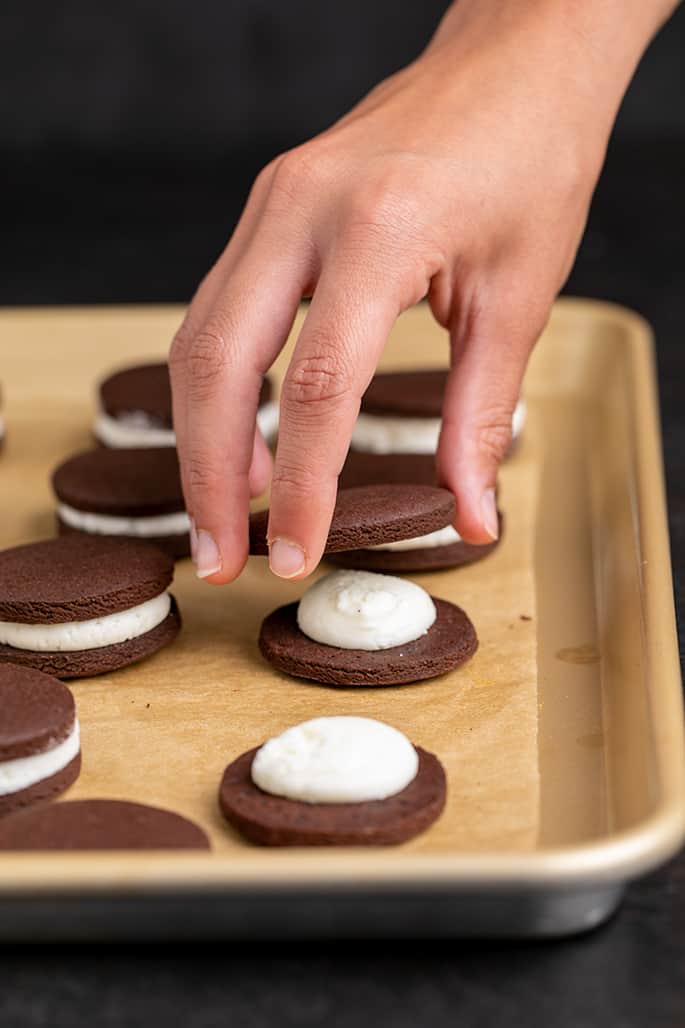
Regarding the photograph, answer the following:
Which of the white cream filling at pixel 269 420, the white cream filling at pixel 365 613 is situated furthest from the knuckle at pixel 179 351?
the white cream filling at pixel 269 420

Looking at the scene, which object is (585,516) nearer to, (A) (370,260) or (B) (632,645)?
(B) (632,645)

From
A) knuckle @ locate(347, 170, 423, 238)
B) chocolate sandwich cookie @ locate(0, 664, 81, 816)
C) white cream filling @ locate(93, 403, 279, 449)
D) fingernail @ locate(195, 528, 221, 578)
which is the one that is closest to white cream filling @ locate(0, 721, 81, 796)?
chocolate sandwich cookie @ locate(0, 664, 81, 816)

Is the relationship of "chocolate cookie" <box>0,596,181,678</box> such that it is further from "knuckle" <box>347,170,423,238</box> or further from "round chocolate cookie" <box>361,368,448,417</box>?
"round chocolate cookie" <box>361,368,448,417</box>

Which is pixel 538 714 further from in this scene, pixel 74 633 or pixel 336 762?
pixel 74 633

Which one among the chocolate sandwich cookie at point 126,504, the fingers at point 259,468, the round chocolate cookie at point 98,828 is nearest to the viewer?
the round chocolate cookie at point 98,828

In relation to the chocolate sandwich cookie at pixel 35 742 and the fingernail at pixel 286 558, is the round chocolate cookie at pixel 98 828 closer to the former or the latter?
the chocolate sandwich cookie at pixel 35 742

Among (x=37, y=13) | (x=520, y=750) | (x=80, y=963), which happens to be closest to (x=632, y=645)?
(x=520, y=750)
